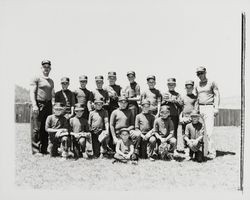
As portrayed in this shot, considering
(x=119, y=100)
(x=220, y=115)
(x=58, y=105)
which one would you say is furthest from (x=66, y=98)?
(x=220, y=115)

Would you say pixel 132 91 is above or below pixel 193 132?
above

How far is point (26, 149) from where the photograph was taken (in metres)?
8.01


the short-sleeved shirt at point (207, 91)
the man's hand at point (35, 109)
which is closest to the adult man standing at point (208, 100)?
the short-sleeved shirt at point (207, 91)

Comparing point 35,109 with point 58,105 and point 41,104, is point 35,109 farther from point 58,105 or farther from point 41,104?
point 58,105

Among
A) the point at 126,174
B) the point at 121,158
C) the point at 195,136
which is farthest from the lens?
the point at 195,136

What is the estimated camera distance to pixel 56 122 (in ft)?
25.5

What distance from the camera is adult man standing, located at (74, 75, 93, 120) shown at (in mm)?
7828

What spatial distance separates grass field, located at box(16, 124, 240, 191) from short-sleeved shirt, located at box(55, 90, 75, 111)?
3.32 ft

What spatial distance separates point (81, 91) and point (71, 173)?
148 cm

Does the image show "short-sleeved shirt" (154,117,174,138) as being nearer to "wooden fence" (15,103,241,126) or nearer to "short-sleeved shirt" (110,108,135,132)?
"short-sleeved shirt" (110,108,135,132)

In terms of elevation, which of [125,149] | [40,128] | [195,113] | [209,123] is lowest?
[125,149]

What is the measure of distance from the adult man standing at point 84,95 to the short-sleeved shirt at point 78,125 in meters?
0.12

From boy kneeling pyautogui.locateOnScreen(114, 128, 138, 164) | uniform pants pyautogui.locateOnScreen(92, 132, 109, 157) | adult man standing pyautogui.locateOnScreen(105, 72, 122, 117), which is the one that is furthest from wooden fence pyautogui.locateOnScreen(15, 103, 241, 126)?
boy kneeling pyautogui.locateOnScreen(114, 128, 138, 164)

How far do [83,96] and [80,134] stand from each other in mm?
684
